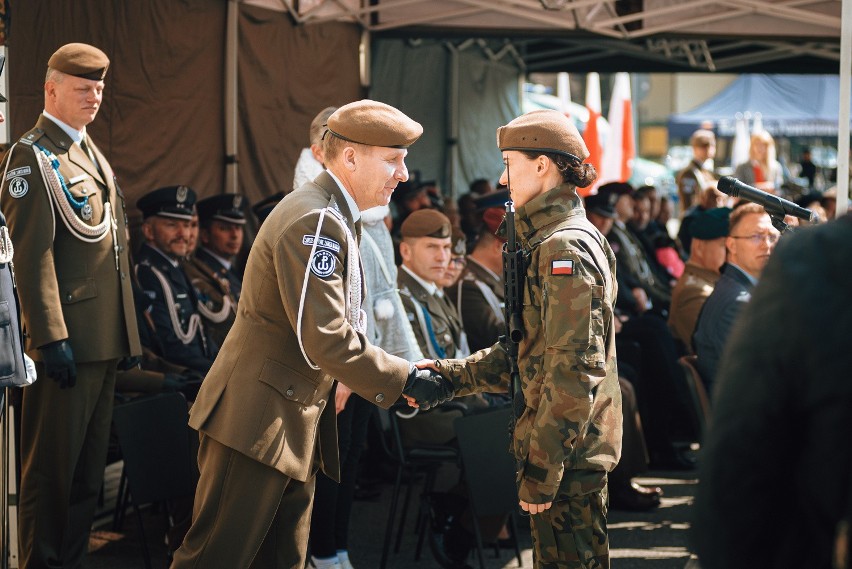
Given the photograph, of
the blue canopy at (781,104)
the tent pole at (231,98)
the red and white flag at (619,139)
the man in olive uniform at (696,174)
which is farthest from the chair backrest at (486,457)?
the blue canopy at (781,104)

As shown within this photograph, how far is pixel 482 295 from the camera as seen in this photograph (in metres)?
6.12

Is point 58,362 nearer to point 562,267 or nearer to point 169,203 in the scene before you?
point 169,203

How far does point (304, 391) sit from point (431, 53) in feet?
28.6

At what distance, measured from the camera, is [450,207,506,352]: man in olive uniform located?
6074 mm

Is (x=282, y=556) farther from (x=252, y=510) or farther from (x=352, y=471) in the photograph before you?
(x=352, y=471)

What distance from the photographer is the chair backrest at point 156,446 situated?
469 cm

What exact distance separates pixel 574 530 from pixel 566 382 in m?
0.43

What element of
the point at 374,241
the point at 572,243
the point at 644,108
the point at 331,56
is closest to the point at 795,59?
the point at 331,56

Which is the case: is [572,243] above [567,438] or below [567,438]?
above

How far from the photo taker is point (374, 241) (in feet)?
16.5

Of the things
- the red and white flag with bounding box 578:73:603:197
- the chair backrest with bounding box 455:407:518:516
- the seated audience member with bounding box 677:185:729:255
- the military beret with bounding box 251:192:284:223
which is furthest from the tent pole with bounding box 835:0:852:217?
the red and white flag with bounding box 578:73:603:197

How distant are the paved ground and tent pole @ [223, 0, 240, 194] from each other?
1.97 meters

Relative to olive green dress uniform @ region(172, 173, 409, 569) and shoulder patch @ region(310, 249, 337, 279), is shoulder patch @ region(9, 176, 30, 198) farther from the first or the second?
shoulder patch @ region(310, 249, 337, 279)

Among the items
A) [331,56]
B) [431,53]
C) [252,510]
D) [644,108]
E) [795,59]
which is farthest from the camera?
[644,108]
